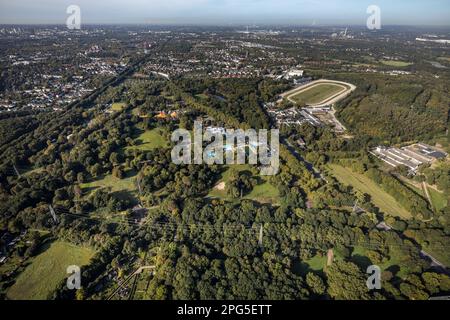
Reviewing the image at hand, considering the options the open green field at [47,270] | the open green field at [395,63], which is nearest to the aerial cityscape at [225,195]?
the open green field at [47,270]

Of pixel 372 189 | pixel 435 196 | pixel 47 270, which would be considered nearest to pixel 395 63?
pixel 435 196

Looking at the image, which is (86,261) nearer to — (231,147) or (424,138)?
(231,147)

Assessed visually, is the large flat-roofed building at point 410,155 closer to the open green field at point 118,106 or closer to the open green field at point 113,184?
the open green field at point 113,184

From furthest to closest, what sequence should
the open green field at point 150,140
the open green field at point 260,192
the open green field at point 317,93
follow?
the open green field at point 317,93 → the open green field at point 150,140 → the open green field at point 260,192

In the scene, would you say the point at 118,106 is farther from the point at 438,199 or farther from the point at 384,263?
the point at 438,199

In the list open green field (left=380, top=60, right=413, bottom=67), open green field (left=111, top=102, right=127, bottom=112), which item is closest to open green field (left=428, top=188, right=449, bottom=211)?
open green field (left=111, top=102, right=127, bottom=112)
